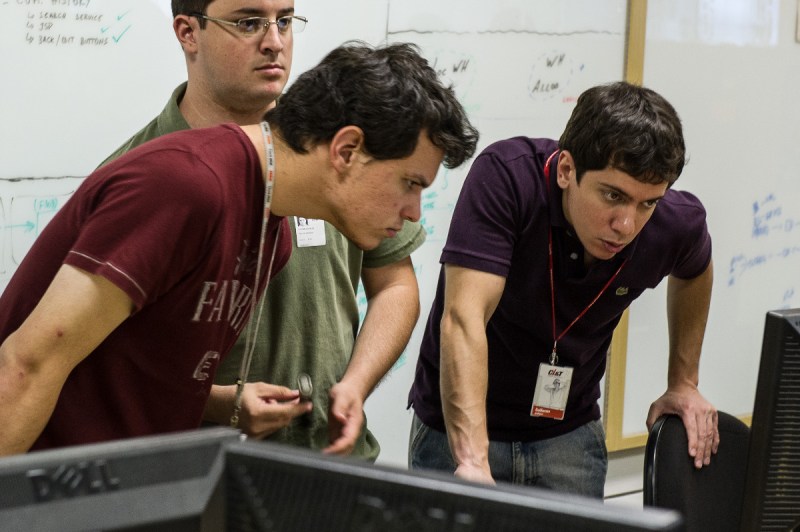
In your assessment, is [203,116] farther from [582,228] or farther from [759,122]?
[759,122]

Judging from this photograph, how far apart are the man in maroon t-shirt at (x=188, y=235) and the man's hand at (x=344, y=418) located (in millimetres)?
228

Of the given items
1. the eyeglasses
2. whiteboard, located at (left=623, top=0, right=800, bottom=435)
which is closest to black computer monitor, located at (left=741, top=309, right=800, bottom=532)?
the eyeglasses

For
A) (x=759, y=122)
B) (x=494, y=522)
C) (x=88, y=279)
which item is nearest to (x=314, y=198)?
(x=88, y=279)

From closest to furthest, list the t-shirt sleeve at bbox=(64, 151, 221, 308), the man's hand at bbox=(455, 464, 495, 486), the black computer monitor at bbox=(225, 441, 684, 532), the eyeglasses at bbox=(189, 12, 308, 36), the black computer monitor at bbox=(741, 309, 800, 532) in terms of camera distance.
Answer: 1. the black computer monitor at bbox=(225, 441, 684, 532)
2. the black computer monitor at bbox=(741, 309, 800, 532)
3. the t-shirt sleeve at bbox=(64, 151, 221, 308)
4. the man's hand at bbox=(455, 464, 495, 486)
5. the eyeglasses at bbox=(189, 12, 308, 36)

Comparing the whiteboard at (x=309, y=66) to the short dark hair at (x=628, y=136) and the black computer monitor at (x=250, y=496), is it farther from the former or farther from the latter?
the black computer monitor at (x=250, y=496)

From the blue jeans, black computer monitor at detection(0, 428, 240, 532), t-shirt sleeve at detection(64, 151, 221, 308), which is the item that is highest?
t-shirt sleeve at detection(64, 151, 221, 308)

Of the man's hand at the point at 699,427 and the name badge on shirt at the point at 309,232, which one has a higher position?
the name badge on shirt at the point at 309,232

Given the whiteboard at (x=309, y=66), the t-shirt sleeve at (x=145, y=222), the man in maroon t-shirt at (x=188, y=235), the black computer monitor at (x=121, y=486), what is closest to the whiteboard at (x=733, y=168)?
the whiteboard at (x=309, y=66)

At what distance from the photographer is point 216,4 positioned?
1848 millimetres

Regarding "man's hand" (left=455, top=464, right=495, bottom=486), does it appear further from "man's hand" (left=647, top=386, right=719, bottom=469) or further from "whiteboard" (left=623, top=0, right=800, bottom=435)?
"whiteboard" (left=623, top=0, right=800, bottom=435)

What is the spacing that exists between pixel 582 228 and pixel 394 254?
0.37 m

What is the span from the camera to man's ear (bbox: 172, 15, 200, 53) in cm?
189

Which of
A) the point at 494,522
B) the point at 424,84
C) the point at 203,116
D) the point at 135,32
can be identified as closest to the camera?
the point at 494,522

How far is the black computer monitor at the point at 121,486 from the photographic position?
2.16 ft
